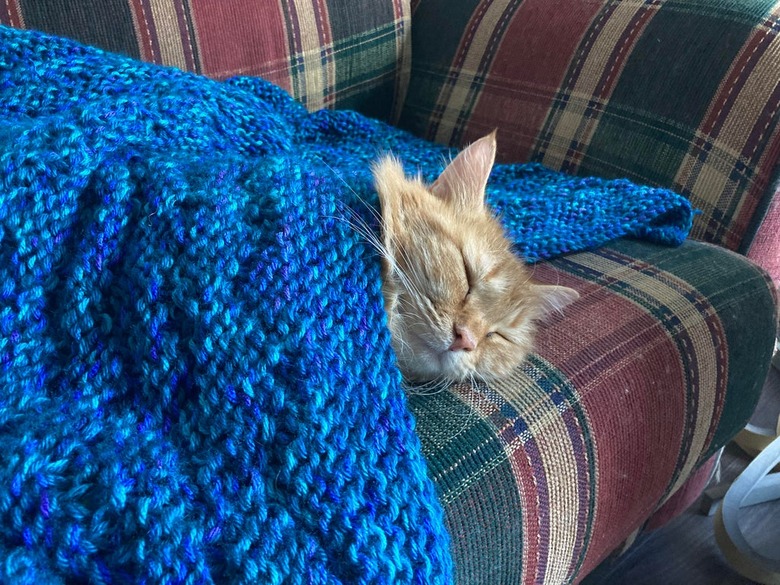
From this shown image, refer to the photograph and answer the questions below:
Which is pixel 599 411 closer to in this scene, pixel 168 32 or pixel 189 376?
pixel 189 376

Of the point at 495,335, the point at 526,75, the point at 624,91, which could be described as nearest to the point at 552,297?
the point at 495,335

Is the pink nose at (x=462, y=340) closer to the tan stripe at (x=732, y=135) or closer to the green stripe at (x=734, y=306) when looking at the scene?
the green stripe at (x=734, y=306)

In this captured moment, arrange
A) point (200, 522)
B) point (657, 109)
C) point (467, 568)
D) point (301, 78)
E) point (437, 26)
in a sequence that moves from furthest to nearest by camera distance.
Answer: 1. point (437, 26)
2. point (301, 78)
3. point (657, 109)
4. point (467, 568)
5. point (200, 522)

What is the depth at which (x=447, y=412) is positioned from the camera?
2.49ft

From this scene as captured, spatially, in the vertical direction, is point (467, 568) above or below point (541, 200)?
below

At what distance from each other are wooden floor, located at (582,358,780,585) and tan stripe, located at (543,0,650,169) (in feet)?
3.08

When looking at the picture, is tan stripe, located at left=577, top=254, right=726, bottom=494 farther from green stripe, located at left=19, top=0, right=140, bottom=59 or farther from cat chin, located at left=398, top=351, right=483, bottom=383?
green stripe, located at left=19, top=0, right=140, bottom=59

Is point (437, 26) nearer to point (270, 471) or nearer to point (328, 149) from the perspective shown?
point (328, 149)

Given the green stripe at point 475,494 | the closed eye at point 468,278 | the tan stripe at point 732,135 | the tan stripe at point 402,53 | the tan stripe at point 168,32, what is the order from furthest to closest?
the tan stripe at point 402,53 → the tan stripe at point 168,32 → the tan stripe at point 732,135 → the closed eye at point 468,278 → the green stripe at point 475,494

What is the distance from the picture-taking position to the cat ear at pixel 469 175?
3.01 ft

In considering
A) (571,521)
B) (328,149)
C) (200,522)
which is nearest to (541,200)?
(328,149)

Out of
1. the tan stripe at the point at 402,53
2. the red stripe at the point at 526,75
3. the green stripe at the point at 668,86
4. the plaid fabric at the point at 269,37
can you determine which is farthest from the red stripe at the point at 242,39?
the green stripe at the point at 668,86

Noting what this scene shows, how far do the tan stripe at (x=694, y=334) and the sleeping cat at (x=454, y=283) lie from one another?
0.14m

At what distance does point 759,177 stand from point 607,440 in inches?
25.2
